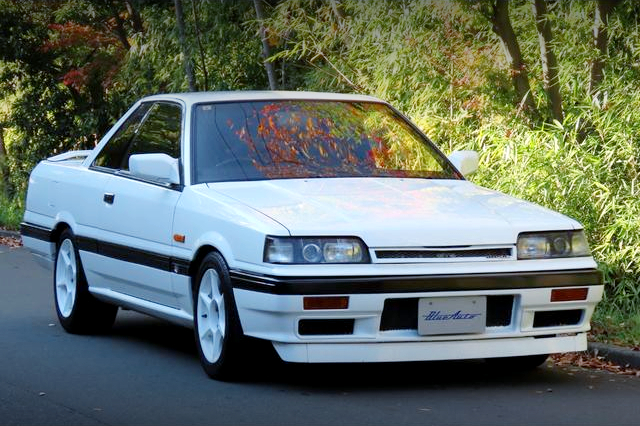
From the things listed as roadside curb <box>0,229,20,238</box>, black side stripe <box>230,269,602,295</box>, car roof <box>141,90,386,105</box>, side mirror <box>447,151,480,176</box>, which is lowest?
roadside curb <box>0,229,20,238</box>

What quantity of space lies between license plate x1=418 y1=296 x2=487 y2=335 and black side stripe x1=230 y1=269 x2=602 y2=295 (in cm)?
7

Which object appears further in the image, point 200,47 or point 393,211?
point 200,47

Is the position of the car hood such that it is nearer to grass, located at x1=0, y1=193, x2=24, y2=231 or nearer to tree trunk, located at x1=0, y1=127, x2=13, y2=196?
grass, located at x1=0, y1=193, x2=24, y2=231

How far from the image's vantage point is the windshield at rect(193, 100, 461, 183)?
26.6 ft

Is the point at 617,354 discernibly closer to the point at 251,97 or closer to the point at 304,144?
the point at 304,144

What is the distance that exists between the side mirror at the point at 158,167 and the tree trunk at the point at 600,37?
16.1ft

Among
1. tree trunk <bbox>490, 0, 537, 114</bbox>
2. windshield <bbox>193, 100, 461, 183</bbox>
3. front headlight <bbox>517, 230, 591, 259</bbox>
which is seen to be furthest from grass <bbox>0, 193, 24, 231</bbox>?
front headlight <bbox>517, 230, 591, 259</bbox>

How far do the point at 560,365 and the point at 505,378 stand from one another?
72 centimetres

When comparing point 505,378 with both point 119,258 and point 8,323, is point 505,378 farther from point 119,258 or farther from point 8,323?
point 8,323

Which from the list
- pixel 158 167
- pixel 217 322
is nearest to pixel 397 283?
pixel 217 322

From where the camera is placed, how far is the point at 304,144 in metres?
8.33

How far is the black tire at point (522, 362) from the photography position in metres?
7.82

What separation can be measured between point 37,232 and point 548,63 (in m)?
4.60

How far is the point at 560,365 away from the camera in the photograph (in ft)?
27.1
